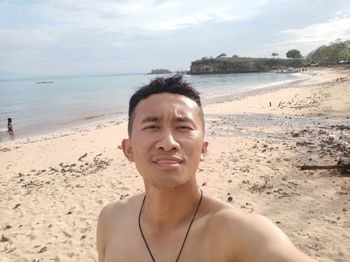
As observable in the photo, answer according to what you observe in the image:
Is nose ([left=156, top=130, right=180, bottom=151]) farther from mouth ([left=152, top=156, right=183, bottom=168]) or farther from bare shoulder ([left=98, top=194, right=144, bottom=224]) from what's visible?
bare shoulder ([left=98, top=194, right=144, bottom=224])

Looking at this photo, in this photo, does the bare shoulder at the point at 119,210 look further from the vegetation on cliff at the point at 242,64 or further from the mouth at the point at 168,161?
the vegetation on cliff at the point at 242,64

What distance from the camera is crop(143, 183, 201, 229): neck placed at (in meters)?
1.89

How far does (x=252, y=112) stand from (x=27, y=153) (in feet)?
41.6

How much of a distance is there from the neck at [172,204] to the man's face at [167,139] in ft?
0.31

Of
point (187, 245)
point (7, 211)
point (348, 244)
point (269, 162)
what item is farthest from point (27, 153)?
point (187, 245)

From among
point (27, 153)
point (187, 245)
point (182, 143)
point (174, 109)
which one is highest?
point (174, 109)

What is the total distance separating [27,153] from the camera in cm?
1315

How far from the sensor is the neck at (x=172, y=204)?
1888 mm

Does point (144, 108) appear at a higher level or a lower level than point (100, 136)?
higher

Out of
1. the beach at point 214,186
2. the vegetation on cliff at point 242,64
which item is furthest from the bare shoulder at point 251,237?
the vegetation on cliff at point 242,64

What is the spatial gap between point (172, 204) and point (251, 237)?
497 millimetres

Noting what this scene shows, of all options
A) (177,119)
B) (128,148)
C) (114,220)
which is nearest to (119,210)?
(114,220)

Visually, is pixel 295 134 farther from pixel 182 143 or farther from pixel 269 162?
pixel 182 143

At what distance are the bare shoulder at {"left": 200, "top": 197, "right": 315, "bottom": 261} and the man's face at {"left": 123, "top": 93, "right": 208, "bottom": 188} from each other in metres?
0.28
